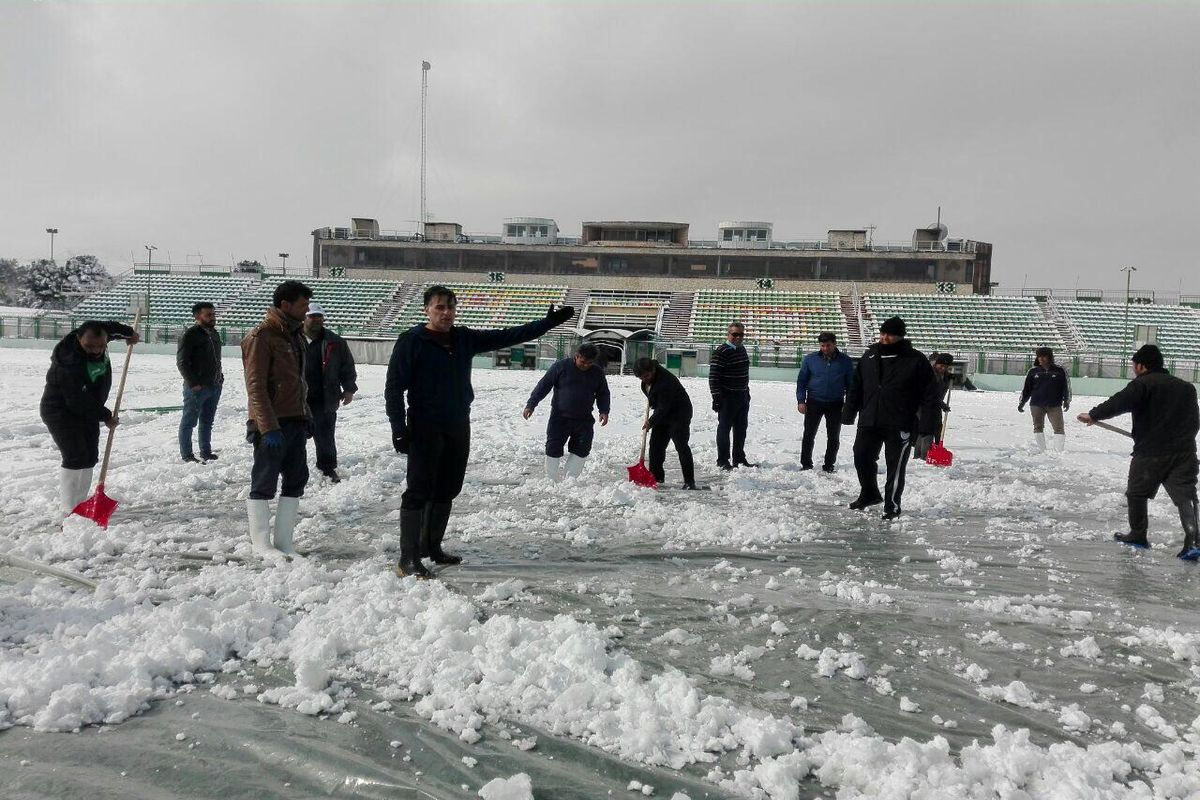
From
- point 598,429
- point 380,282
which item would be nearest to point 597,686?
point 598,429

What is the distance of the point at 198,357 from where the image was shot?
8.28 m

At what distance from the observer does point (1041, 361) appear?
38.9 ft

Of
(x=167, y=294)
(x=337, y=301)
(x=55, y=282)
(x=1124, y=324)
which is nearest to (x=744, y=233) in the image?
(x=1124, y=324)

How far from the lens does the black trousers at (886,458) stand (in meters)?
6.91

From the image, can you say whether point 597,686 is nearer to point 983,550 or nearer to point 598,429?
point 983,550

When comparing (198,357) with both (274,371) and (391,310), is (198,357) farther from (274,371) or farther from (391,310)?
(391,310)

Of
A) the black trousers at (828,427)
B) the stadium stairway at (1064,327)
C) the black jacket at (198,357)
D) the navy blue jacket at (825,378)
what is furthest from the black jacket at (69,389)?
the stadium stairway at (1064,327)

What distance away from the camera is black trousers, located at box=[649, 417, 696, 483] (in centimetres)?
816

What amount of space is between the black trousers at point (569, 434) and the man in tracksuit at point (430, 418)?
3.06m

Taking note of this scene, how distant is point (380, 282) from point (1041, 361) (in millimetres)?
44378

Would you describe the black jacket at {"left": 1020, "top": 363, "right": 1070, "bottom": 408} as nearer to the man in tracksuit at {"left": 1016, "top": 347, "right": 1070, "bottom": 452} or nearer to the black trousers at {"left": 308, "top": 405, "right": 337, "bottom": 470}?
the man in tracksuit at {"left": 1016, "top": 347, "right": 1070, "bottom": 452}

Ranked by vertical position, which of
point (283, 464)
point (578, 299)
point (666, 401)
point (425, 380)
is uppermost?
point (578, 299)

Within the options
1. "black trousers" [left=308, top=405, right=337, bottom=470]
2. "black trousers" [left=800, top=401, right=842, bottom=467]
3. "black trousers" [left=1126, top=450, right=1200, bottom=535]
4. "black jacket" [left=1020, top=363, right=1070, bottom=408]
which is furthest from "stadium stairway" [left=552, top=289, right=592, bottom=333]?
"black trousers" [left=1126, top=450, right=1200, bottom=535]

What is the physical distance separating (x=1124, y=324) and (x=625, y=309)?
1076 inches
